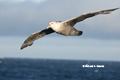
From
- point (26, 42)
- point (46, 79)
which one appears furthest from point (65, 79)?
point (26, 42)

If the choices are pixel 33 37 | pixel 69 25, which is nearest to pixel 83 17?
pixel 69 25

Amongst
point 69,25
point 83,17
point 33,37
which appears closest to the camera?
point 83,17

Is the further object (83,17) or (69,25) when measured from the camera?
(69,25)

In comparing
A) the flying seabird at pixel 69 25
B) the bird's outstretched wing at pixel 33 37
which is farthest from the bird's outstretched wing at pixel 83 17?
the bird's outstretched wing at pixel 33 37

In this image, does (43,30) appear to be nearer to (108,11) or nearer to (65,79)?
(108,11)

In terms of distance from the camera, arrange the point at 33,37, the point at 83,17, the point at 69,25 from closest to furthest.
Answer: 1. the point at 83,17
2. the point at 69,25
3. the point at 33,37

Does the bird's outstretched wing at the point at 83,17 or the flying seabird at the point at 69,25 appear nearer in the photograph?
the bird's outstretched wing at the point at 83,17

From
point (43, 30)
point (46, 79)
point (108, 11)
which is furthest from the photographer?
point (46, 79)

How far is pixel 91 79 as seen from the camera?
91188 millimetres

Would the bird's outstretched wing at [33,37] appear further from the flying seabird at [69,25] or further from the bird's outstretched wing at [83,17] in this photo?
the bird's outstretched wing at [83,17]

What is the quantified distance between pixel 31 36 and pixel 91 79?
7264 cm

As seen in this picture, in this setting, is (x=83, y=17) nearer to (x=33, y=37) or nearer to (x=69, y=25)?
(x=69, y=25)

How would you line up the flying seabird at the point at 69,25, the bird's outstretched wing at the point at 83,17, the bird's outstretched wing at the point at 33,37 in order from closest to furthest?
1. the bird's outstretched wing at the point at 83,17
2. the flying seabird at the point at 69,25
3. the bird's outstretched wing at the point at 33,37

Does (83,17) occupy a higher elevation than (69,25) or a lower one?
higher
